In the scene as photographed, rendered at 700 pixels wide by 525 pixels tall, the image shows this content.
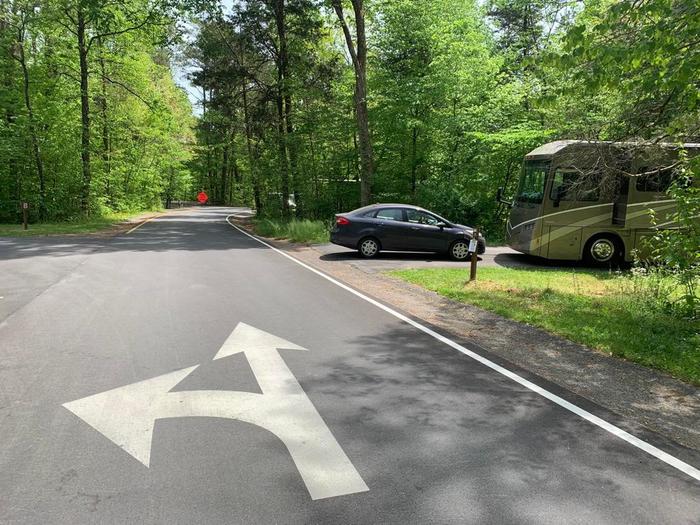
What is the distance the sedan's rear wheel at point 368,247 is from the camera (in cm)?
1549

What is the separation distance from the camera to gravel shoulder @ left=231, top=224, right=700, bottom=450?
4551 mm

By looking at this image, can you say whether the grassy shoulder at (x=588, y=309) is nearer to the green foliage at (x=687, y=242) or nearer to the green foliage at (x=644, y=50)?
the green foliage at (x=687, y=242)

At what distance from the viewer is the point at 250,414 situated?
4.23 m

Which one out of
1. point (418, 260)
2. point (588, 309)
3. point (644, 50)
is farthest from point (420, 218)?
point (644, 50)

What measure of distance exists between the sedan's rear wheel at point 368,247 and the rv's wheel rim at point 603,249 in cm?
626

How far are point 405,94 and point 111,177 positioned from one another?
20176 mm

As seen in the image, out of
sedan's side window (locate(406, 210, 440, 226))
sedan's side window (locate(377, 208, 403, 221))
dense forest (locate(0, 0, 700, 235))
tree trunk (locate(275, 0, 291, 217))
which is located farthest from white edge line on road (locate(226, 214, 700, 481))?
tree trunk (locate(275, 0, 291, 217))

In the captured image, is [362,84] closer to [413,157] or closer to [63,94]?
[413,157]

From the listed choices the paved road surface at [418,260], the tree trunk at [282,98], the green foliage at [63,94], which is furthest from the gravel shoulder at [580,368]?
the green foliage at [63,94]

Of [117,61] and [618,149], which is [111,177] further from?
[618,149]

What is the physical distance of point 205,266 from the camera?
42.3 feet

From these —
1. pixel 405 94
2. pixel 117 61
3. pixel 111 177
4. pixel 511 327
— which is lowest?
pixel 511 327

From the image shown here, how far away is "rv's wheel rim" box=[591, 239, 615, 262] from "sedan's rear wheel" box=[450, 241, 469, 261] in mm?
3565

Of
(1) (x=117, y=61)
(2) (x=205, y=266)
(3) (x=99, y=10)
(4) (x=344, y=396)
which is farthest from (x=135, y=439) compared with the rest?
(1) (x=117, y=61)
